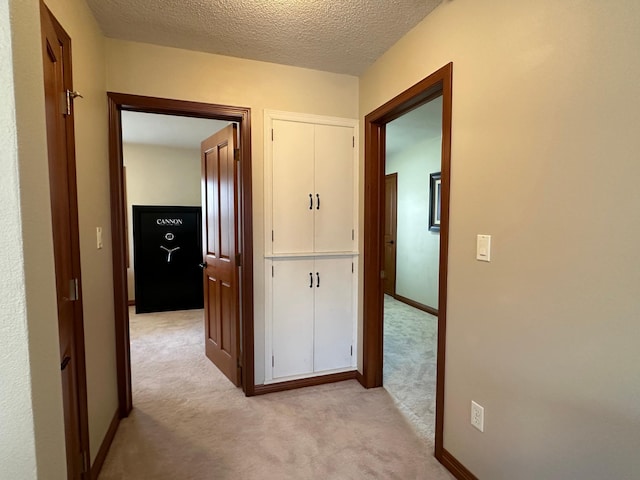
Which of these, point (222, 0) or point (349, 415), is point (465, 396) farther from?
point (222, 0)

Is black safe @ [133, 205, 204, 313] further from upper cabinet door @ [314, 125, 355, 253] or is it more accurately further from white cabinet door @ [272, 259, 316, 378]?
upper cabinet door @ [314, 125, 355, 253]

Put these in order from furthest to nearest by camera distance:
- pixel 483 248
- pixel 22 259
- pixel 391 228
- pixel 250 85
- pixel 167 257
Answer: pixel 391 228
pixel 167 257
pixel 250 85
pixel 483 248
pixel 22 259

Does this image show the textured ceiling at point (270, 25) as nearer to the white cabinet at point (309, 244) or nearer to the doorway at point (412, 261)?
the white cabinet at point (309, 244)

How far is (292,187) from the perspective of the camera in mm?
2453

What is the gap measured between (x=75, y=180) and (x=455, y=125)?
5.98 ft

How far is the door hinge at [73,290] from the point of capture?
4.62ft

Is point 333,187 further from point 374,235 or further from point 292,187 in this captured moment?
point 374,235

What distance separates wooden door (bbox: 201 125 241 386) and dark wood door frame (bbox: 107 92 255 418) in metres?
0.11

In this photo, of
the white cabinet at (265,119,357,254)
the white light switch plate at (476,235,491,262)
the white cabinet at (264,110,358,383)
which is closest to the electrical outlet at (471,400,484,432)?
the white light switch plate at (476,235,491,262)

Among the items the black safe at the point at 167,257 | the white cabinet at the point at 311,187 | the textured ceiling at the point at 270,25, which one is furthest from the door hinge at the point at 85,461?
the black safe at the point at 167,257

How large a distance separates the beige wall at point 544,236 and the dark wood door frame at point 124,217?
1366mm

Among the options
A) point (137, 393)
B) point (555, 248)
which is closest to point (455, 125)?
point (555, 248)

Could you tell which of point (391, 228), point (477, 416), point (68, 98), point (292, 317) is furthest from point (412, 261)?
point (68, 98)

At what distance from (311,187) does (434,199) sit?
8.68 ft
